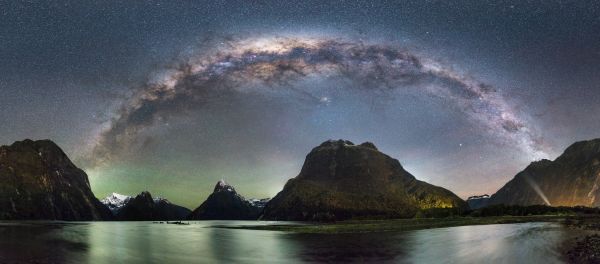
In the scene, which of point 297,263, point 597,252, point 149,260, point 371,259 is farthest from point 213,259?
point 597,252

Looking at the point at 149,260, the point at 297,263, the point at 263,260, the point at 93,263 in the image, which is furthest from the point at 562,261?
the point at 93,263

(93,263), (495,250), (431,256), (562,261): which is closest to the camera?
(562,261)

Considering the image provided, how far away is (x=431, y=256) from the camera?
52.7 m

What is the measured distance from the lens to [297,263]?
4888 cm

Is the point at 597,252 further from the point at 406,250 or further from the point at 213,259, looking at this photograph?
the point at 213,259

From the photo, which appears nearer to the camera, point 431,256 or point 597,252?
point 597,252

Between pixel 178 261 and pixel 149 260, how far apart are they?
3748 mm

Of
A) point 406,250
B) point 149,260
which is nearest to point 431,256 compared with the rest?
point 406,250

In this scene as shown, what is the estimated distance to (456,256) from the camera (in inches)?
2037

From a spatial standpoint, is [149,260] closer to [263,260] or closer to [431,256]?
[263,260]

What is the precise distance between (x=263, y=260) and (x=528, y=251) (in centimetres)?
3593

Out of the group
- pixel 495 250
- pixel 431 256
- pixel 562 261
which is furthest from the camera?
pixel 495 250

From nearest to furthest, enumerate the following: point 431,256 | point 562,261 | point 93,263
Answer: point 562,261, point 93,263, point 431,256

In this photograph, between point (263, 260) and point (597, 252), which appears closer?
point (597, 252)
